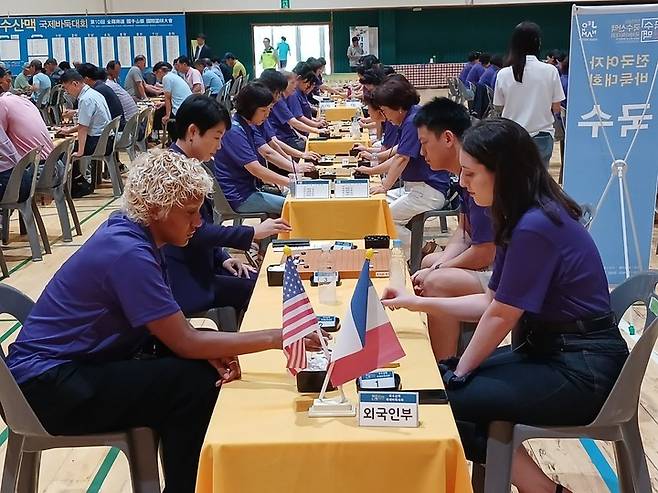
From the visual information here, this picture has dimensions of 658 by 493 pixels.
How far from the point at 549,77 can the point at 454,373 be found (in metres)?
4.02

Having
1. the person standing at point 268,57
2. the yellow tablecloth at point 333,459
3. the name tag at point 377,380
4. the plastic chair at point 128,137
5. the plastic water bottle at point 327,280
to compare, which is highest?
the person standing at point 268,57

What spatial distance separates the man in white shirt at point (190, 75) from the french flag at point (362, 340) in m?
11.0

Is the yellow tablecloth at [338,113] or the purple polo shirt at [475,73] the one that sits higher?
the purple polo shirt at [475,73]

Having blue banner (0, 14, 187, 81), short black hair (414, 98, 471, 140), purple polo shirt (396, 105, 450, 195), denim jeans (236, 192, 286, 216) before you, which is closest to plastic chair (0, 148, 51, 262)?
denim jeans (236, 192, 286, 216)

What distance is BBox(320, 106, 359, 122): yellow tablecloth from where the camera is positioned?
9.36m

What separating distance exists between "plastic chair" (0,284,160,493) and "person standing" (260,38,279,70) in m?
16.8

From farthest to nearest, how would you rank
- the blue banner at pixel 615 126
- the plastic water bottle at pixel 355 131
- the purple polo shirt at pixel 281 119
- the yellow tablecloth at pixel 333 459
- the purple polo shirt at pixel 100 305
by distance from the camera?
the purple polo shirt at pixel 281 119 < the plastic water bottle at pixel 355 131 < the blue banner at pixel 615 126 < the purple polo shirt at pixel 100 305 < the yellow tablecloth at pixel 333 459

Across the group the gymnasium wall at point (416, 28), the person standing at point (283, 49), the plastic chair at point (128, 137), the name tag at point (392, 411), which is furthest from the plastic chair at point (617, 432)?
the person standing at point (283, 49)

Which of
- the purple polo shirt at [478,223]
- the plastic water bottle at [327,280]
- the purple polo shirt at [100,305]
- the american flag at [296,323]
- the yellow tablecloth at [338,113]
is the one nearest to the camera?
the american flag at [296,323]

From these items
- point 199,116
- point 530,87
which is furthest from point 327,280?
point 530,87

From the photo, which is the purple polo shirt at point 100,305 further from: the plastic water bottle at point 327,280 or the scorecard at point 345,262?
the scorecard at point 345,262

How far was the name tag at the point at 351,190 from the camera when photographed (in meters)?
4.47

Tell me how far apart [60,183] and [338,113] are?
12.9 feet

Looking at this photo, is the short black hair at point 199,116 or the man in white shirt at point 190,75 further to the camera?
the man in white shirt at point 190,75
